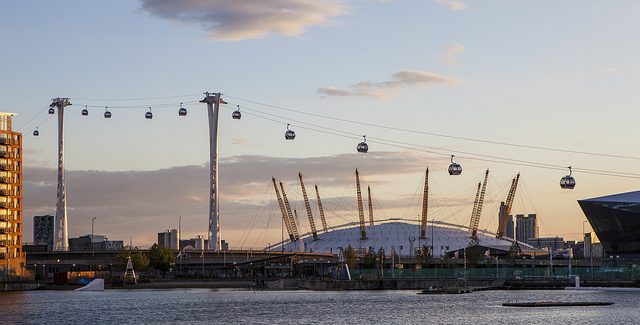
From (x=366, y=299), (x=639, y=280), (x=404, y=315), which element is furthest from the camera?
(x=639, y=280)

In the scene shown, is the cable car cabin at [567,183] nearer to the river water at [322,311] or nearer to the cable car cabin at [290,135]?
the river water at [322,311]

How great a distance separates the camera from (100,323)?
122250 millimetres

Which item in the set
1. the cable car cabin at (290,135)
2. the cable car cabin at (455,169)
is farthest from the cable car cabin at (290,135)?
the cable car cabin at (455,169)

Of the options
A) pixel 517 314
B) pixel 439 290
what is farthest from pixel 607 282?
pixel 517 314

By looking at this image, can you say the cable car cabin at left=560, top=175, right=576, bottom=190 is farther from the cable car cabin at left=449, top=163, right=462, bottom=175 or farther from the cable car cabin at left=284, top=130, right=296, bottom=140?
the cable car cabin at left=284, top=130, right=296, bottom=140

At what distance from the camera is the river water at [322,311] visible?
120 m

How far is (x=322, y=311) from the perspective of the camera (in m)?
140

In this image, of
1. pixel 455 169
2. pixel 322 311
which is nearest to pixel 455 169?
pixel 455 169

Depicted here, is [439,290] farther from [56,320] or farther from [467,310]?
[56,320]

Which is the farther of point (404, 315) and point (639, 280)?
point (639, 280)

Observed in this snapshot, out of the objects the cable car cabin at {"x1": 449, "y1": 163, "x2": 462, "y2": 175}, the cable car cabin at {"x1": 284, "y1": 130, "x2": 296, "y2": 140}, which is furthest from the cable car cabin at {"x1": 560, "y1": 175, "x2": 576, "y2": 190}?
the cable car cabin at {"x1": 284, "y1": 130, "x2": 296, "y2": 140}

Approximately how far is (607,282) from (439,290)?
91.8ft

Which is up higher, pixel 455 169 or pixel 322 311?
pixel 455 169

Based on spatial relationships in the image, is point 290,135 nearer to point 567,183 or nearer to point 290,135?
point 290,135
